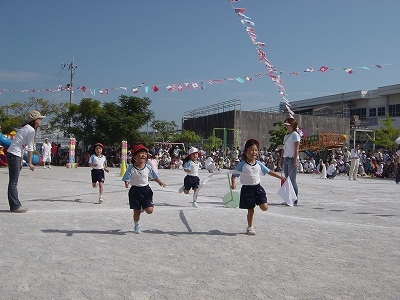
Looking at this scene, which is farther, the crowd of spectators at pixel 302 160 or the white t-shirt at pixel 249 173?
the crowd of spectators at pixel 302 160

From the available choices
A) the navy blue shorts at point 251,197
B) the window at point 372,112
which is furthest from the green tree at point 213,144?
the navy blue shorts at point 251,197

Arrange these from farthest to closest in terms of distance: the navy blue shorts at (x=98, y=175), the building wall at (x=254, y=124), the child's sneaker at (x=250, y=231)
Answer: the building wall at (x=254, y=124) < the navy blue shorts at (x=98, y=175) < the child's sneaker at (x=250, y=231)

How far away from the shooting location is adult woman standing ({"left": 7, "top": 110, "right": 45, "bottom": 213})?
774 cm

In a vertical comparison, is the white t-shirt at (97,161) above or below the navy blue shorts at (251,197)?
above

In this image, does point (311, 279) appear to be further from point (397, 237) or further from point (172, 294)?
point (397, 237)

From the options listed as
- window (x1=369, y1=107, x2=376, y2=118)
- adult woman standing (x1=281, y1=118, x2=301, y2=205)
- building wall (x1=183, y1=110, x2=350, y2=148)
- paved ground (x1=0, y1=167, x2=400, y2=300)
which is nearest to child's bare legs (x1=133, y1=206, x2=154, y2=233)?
paved ground (x1=0, y1=167, x2=400, y2=300)

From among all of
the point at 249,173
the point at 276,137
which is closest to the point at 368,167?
the point at 276,137

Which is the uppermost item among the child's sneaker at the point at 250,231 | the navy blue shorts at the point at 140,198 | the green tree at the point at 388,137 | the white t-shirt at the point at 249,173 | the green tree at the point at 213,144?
the green tree at the point at 388,137

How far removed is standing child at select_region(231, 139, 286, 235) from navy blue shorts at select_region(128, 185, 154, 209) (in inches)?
53.0

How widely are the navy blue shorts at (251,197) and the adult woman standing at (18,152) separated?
3.84 m

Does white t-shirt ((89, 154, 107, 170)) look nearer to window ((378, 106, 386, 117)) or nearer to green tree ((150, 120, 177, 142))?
green tree ((150, 120, 177, 142))

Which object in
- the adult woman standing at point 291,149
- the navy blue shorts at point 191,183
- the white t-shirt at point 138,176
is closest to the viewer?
the white t-shirt at point 138,176

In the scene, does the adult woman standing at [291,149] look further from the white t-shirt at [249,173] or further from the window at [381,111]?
the window at [381,111]

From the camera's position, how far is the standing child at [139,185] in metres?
6.49
